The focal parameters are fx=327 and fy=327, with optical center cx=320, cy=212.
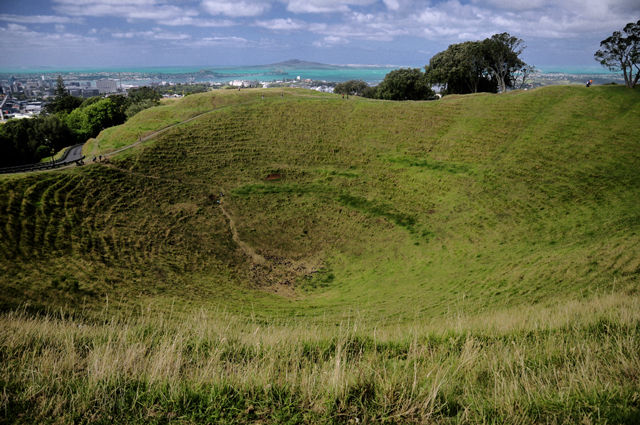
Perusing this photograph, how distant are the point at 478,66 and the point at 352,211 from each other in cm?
4455

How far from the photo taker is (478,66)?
58.2 meters

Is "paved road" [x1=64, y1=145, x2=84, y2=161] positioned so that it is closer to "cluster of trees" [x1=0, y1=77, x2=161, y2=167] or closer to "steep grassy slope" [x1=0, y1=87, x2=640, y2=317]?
"steep grassy slope" [x1=0, y1=87, x2=640, y2=317]

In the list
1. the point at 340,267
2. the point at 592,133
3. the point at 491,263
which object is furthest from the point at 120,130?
the point at 592,133

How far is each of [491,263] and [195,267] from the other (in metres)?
20.3

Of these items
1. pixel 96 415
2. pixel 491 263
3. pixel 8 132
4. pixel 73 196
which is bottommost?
pixel 491 263

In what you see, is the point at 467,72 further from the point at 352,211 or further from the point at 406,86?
the point at 352,211

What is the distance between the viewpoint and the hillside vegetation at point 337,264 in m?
3.45

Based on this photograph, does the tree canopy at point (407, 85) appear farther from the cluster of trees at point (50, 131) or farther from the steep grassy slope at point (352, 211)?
the cluster of trees at point (50, 131)

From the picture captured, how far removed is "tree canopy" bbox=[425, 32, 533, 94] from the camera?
53.7 metres

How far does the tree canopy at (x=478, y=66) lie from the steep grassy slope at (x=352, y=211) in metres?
16.2

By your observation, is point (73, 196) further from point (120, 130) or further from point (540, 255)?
point (540, 255)

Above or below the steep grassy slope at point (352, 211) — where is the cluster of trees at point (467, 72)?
above

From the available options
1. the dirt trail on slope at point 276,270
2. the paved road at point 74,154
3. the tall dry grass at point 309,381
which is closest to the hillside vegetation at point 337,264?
the tall dry grass at point 309,381

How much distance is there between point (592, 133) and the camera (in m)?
33.0
